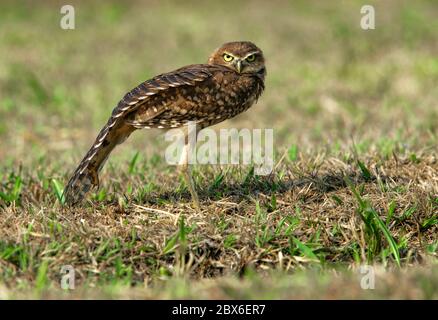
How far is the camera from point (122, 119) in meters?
5.38

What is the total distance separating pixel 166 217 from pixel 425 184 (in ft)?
6.45

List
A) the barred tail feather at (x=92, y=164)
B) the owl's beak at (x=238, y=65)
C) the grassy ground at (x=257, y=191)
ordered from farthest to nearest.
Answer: the owl's beak at (x=238, y=65) < the barred tail feather at (x=92, y=164) < the grassy ground at (x=257, y=191)

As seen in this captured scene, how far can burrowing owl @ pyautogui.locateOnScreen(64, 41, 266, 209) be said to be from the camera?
533 centimetres

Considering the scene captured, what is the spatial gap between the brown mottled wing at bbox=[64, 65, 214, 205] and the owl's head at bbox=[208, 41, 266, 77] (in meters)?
0.28

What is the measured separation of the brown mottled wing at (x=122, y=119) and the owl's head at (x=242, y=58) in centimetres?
28

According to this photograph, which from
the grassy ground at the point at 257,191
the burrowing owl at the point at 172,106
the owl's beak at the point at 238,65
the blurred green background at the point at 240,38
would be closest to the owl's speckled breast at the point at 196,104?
the burrowing owl at the point at 172,106

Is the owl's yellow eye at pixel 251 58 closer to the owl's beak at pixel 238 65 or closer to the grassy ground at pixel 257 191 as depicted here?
the owl's beak at pixel 238 65

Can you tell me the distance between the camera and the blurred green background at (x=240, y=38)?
883cm

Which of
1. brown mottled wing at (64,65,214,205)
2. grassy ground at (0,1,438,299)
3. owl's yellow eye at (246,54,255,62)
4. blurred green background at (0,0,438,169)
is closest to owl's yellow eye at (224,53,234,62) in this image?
owl's yellow eye at (246,54,255,62)

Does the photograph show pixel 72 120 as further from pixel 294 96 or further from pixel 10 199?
pixel 10 199

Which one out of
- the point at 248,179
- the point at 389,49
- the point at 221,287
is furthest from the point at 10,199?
the point at 389,49

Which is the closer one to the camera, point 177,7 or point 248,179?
point 248,179

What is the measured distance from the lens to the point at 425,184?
584cm

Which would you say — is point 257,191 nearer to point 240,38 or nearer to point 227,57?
point 227,57
